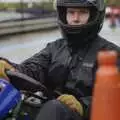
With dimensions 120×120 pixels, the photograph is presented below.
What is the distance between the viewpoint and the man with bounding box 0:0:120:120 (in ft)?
14.4

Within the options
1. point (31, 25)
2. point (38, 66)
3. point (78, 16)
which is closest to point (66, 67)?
point (38, 66)

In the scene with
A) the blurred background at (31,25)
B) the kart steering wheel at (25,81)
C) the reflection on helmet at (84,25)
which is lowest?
the blurred background at (31,25)

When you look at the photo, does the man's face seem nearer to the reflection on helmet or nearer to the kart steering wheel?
the reflection on helmet

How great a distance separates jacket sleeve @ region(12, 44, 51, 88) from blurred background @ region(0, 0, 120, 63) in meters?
12.1

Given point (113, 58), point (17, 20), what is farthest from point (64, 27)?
point (17, 20)

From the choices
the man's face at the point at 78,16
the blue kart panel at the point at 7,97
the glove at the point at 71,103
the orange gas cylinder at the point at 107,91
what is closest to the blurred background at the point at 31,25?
the man's face at the point at 78,16

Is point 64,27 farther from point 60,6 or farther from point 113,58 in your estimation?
point 113,58

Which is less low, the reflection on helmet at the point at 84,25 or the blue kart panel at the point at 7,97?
the reflection on helmet at the point at 84,25

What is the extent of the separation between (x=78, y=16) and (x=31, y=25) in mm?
22014

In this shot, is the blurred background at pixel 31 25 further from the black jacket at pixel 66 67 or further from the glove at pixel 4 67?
the glove at pixel 4 67

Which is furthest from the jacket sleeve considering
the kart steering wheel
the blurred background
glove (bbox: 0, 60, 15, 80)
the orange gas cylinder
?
the blurred background

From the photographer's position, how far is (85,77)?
172 inches

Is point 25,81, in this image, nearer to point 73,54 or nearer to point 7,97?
point 7,97

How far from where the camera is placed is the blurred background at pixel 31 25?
20.7m
